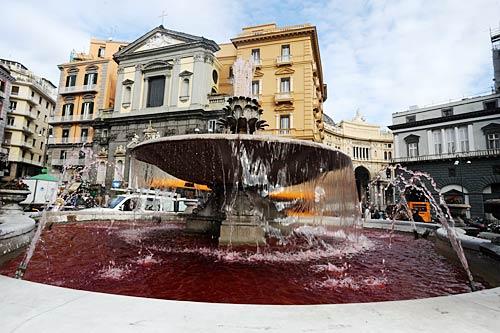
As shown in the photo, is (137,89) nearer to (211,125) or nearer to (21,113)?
(211,125)

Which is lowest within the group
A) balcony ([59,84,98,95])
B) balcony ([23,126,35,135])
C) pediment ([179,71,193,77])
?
balcony ([23,126,35,135])

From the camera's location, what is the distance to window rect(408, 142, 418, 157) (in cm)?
3481

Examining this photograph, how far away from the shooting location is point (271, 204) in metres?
7.81

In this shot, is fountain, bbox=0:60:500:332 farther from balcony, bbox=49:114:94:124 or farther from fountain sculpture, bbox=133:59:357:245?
balcony, bbox=49:114:94:124

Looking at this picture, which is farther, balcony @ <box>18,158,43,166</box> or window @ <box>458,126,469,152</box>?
balcony @ <box>18,158,43,166</box>

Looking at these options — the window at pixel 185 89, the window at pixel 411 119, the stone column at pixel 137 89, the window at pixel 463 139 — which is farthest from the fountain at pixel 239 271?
the window at pixel 411 119

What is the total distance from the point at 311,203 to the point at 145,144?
16.2 metres

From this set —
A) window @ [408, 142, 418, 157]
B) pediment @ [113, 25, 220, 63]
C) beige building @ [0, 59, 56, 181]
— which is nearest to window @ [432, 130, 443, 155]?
window @ [408, 142, 418, 157]

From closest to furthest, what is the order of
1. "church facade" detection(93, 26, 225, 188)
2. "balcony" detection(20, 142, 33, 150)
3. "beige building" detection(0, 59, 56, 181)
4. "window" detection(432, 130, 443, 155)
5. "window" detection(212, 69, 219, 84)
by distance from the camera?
"church facade" detection(93, 26, 225, 188) → "window" detection(212, 69, 219, 84) → "window" detection(432, 130, 443, 155) → "beige building" detection(0, 59, 56, 181) → "balcony" detection(20, 142, 33, 150)

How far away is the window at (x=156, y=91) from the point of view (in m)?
28.7

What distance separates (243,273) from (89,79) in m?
36.8

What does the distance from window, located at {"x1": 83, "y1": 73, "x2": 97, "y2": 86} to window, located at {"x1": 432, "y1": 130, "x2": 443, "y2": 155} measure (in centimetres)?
3885

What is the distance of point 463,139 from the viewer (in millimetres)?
31609

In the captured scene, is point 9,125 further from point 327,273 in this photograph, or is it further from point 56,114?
point 327,273
